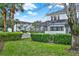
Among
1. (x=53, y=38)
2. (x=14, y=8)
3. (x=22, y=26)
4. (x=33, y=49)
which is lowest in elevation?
(x=33, y=49)

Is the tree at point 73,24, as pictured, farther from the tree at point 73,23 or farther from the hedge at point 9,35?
the hedge at point 9,35

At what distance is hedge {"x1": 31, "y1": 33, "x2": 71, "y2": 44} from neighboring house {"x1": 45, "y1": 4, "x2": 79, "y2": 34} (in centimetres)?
6

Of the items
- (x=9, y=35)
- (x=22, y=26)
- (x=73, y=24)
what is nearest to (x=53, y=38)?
(x=73, y=24)

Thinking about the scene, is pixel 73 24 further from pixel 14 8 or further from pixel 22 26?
pixel 14 8

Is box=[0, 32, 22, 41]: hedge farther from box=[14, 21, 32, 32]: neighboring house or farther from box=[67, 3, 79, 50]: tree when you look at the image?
Result: box=[67, 3, 79, 50]: tree

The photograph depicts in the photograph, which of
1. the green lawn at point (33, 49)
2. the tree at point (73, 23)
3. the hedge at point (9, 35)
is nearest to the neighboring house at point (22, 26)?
the hedge at point (9, 35)

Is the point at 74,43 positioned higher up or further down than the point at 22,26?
further down

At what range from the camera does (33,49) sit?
4348mm

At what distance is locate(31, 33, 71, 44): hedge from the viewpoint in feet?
14.3

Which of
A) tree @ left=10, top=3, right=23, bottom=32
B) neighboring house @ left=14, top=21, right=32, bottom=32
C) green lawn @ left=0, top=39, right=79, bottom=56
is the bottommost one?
green lawn @ left=0, top=39, right=79, bottom=56

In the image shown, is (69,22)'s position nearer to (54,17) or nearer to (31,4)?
(54,17)

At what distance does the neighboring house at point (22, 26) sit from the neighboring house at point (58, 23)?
27 centimetres

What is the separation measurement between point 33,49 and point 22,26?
349mm

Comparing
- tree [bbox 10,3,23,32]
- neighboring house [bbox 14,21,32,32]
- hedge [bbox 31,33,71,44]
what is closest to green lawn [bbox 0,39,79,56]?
hedge [bbox 31,33,71,44]
